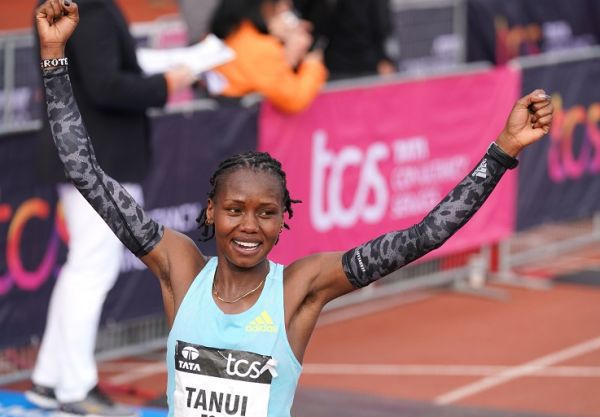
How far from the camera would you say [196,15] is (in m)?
9.18

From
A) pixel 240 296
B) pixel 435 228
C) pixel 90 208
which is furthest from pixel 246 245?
pixel 90 208

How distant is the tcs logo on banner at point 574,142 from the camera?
10.8 meters

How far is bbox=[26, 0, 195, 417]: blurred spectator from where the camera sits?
6.46m

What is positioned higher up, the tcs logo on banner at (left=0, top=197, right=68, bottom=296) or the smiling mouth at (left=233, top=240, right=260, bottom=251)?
the smiling mouth at (left=233, top=240, right=260, bottom=251)

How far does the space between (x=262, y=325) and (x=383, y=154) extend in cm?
545

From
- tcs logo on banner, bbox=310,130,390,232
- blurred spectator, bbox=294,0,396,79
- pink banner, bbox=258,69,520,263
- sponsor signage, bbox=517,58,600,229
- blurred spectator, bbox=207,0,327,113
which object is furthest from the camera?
blurred spectator, bbox=294,0,396,79

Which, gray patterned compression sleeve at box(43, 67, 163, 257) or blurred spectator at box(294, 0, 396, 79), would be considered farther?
blurred spectator at box(294, 0, 396, 79)

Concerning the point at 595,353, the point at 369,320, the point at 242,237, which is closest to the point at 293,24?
the point at 369,320

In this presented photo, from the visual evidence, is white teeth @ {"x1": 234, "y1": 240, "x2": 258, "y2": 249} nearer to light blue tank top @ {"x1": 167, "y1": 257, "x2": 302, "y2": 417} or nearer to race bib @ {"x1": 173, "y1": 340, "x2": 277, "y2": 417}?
light blue tank top @ {"x1": 167, "y1": 257, "x2": 302, "y2": 417}

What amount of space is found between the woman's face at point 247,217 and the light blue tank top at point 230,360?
0.16 meters

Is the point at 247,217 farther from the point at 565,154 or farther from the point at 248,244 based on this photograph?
the point at 565,154

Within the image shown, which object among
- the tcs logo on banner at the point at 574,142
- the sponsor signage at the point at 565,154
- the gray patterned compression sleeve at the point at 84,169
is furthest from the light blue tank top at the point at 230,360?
the tcs logo on banner at the point at 574,142

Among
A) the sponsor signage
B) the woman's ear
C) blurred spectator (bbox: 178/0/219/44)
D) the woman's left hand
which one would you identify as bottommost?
the sponsor signage

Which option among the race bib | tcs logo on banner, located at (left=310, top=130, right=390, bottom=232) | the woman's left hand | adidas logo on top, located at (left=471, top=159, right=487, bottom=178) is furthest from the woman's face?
tcs logo on banner, located at (left=310, top=130, right=390, bottom=232)
